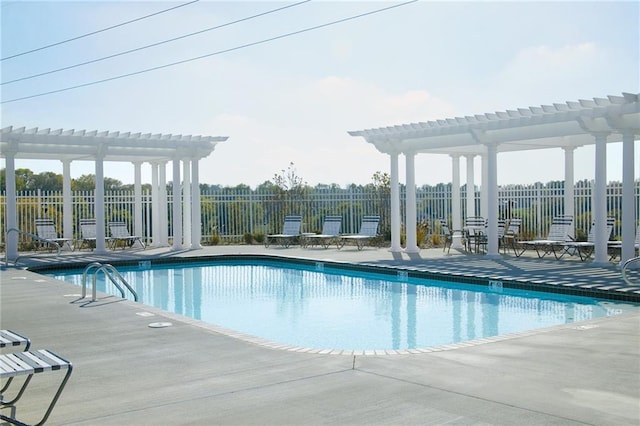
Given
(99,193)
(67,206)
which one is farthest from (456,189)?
(67,206)

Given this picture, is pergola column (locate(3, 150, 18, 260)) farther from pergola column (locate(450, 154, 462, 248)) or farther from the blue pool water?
pergola column (locate(450, 154, 462, 248))

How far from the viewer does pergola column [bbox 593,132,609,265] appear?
13.0 meters

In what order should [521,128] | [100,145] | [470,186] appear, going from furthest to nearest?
1. [470,186]
2. [100,145]
3. [521,128]

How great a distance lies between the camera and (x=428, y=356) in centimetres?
545

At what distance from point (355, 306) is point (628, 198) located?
5.87m

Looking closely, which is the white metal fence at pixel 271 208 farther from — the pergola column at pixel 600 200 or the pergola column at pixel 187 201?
the pergola column at pixel 600 200

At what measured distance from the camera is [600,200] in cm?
1313

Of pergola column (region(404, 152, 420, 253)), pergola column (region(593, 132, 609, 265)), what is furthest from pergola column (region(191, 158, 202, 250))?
pergola column (region(593, 132, 609, 265))

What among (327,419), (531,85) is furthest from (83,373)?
(531,85)

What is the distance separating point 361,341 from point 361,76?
7356 mm

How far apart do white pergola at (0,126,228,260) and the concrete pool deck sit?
10045 millimetres

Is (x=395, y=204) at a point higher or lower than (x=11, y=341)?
higher

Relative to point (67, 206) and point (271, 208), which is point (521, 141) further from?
point (67, 206)

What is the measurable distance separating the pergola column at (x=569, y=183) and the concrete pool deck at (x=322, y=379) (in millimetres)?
10618
